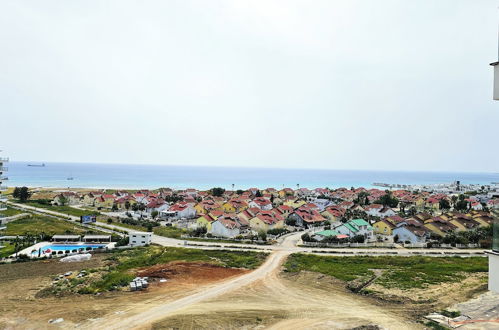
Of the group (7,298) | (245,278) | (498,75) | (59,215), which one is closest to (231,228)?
(245,278)

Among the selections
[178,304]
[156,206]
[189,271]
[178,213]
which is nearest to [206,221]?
[178,213]

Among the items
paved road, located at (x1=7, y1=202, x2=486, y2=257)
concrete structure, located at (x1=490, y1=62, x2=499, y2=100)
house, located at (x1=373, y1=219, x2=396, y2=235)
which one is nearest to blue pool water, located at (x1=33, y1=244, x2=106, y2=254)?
paved road, located at (x1=7, y1=202, x2=486, y2=257)

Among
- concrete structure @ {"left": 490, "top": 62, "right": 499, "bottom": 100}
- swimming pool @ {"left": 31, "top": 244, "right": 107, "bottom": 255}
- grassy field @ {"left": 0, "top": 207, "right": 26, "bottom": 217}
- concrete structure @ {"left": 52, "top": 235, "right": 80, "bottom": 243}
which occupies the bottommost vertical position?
swimming pool @ {"left": 31, "top": 244, "right": 107, "bottom": 255}

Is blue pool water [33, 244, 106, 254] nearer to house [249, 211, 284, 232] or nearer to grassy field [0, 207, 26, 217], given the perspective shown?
house [249, 211, 284, 232]

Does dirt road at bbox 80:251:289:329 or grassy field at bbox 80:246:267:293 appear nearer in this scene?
dirt road at bbox 80:251:289:329

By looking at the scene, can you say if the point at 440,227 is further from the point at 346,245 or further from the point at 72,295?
the point at 72,295
